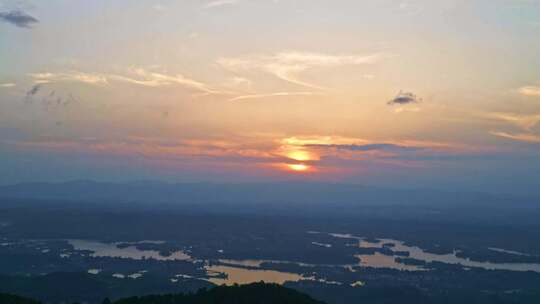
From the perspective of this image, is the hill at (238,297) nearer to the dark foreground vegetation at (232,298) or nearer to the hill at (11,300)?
the dark foreground vegetation at (232,298)

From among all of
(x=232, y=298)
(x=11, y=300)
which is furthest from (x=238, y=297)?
(x=11, y=300)

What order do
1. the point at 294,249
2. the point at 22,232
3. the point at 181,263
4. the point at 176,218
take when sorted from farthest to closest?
1. the point at 176,218
2. the point at 22,232
3. the point at 294,249
4. the point at 181,263

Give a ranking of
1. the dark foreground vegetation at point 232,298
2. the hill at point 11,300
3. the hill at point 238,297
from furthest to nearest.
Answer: the hill at point 238,297 < the dark foreground vegetation at point 232,298 < the hill at point 11,300

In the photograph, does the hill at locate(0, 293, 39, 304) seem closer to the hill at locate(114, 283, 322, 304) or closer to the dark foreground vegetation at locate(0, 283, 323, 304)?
the dark foreground vegetation at locate(0, 283, 323, 304)

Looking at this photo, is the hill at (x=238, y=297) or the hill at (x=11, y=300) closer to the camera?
the hill at (x=11, y=300)

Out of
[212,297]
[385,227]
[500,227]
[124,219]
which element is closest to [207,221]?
[124,219]

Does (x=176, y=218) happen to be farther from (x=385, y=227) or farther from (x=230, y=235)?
(x=385, y=227)

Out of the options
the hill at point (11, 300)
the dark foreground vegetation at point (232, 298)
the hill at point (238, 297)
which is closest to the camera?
the hill at point (11, 300)

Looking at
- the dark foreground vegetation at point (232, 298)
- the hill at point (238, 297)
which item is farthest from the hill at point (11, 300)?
the hill at point (238, 297)
